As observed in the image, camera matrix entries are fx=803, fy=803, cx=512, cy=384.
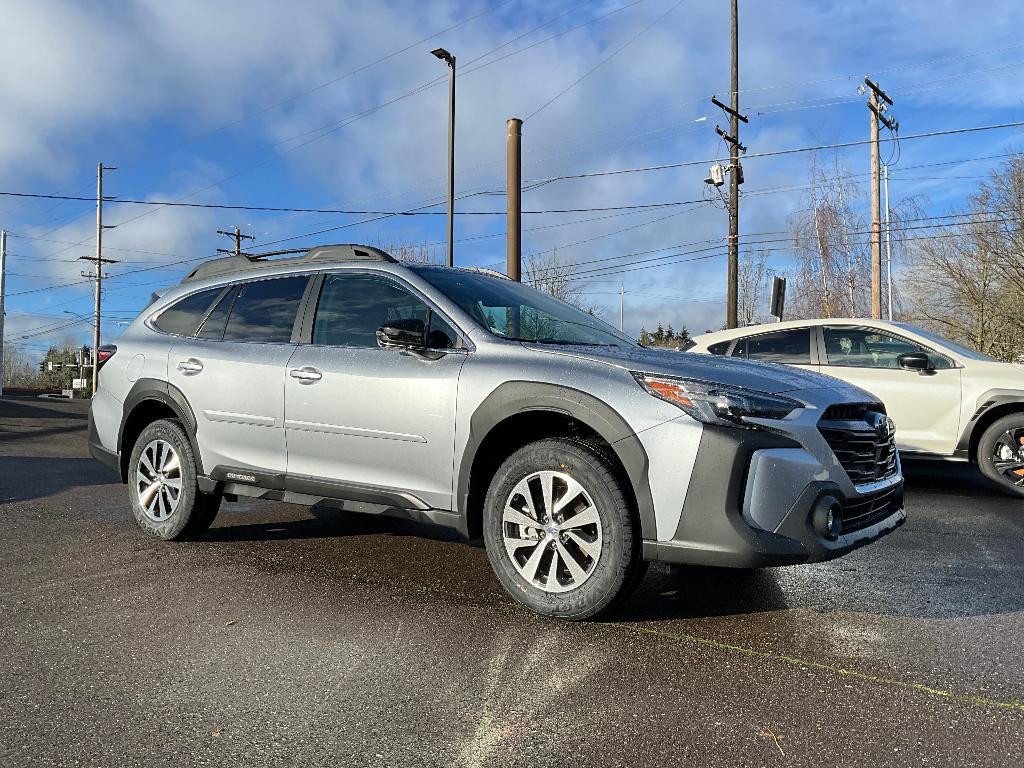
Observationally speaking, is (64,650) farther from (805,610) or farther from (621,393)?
(805,610)

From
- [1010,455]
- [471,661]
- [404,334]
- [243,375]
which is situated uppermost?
[404,334]

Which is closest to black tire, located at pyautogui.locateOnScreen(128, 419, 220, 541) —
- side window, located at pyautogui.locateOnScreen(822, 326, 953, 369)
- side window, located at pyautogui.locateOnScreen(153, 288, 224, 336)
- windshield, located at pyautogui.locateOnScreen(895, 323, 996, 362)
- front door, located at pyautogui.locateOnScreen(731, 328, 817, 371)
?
side window, located at pyautogui.locateOnScreen(153, 288, 224, 336)

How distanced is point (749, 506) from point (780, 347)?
18.6 ft

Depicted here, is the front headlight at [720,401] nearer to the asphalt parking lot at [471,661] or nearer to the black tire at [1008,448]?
the asphalt parking lot at [471,661]

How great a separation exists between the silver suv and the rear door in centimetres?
1

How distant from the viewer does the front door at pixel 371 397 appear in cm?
400

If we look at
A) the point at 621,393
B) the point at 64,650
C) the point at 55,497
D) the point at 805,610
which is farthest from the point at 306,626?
the point at 55,497

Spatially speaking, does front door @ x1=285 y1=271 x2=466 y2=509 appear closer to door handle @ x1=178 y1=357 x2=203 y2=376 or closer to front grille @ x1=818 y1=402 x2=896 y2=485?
door handle @ x1=178 y1=357 x2=203 y2=376

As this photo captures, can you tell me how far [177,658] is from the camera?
3.14m

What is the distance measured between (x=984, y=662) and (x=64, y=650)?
3.64 m

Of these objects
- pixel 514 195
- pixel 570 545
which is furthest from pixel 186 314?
pixel 514 195

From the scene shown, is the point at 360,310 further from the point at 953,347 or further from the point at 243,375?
the point at 953,347

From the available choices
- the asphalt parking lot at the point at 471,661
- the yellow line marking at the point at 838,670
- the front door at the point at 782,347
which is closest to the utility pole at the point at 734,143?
the front door at the point at 782,347

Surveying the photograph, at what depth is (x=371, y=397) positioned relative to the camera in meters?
4.20
